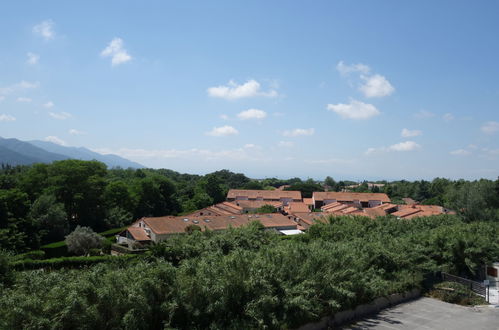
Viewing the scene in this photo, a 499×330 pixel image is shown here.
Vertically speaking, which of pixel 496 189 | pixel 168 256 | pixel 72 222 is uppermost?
pixel 496 189

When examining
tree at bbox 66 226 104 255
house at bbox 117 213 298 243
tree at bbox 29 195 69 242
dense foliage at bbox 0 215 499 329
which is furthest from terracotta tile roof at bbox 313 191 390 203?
dense foliage at bbox 0 215 499 329

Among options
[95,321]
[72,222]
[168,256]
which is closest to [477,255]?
[168,256]

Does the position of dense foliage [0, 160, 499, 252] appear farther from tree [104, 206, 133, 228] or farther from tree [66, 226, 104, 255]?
tree [66, 226, 104, 255]

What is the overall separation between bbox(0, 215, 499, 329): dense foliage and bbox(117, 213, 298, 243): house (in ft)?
61.9

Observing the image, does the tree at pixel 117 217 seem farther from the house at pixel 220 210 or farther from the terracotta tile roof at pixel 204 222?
the terracotta tile roof at pixel 204 222

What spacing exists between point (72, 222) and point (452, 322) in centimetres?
4472

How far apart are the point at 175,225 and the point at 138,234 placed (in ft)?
13.4

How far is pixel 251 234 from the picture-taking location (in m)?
21.1

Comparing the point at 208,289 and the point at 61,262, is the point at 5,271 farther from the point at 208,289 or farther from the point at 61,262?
the point at 61,262

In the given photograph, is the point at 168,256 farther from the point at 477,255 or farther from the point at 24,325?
the point at 477,255

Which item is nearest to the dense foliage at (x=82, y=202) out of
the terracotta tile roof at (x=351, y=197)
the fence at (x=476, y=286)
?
the terracotta tile roof at (x=351, y=197)

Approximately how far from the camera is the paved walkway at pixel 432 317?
1348cm

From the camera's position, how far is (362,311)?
14.5 metres

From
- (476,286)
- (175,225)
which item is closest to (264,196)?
(175,225)
